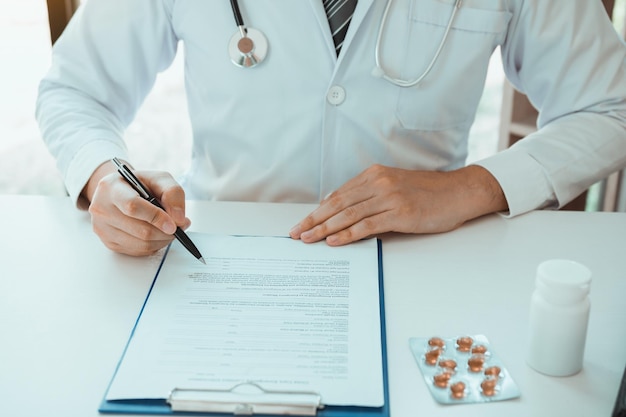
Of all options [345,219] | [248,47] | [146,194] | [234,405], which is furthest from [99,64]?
[234,405]

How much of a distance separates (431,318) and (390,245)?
203 millimetres

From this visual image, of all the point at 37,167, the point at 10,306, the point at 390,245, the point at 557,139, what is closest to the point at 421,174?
the point at 390,245

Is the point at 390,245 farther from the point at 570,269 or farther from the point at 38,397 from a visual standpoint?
the point at 38,397

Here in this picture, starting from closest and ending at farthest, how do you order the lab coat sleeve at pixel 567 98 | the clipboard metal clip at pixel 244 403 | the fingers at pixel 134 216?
the clipboard metal clip at pixel 244 403
the fingers at pixel 134 216
the lab coat sleeve at pixel 567 98

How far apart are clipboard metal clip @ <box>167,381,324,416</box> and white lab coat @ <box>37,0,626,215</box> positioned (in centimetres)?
59

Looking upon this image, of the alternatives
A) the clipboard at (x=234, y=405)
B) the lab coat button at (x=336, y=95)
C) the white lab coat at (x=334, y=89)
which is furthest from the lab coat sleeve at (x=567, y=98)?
the clipboard at (x=234, y=405)

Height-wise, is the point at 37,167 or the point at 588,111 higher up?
the point at 588,111

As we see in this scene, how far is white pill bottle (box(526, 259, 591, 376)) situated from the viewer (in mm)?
683

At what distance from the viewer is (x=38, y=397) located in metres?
0.71

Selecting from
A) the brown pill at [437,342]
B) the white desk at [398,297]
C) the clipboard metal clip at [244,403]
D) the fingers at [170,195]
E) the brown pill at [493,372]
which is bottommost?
the white desk at [398,297]

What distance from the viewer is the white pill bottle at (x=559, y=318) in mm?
683

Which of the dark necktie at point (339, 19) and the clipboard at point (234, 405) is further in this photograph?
the dark necktie at point (339, 19)

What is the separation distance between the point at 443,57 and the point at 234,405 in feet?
2.65

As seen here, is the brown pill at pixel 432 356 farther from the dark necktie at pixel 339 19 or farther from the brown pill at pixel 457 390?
the dark necktie at pixel 339 19
